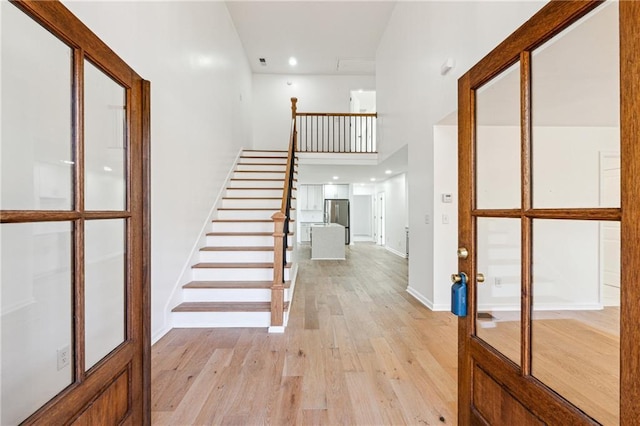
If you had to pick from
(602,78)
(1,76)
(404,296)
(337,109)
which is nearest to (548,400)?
(602,78)

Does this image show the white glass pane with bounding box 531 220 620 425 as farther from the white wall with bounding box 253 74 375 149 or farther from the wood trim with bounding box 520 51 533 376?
the white wall with bounding box 253 74 375 149

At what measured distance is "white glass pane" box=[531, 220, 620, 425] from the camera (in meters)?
0.77

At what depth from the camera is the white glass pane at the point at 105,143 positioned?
1048 mm

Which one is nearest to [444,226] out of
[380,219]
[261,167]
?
[261,167]

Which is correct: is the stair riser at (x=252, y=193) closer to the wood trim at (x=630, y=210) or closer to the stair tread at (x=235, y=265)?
the stair tread at (x=235, y=265)

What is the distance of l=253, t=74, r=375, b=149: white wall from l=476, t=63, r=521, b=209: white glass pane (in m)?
7.31

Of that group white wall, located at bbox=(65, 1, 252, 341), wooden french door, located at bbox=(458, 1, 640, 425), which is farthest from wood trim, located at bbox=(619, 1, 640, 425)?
white wall, located at bbox=(65, 1, 252, 341)

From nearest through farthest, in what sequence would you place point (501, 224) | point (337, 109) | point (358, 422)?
point (501, 224) → point (358, 422) → point (337, 109)

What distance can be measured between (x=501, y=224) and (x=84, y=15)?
252 cm

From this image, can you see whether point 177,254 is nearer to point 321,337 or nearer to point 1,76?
point 321,337

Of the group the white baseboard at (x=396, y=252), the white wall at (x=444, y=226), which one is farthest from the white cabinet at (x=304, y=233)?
the white wall at (x=444, y=226)

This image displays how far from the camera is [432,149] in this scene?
11.4 feet

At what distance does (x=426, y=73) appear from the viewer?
3.60m

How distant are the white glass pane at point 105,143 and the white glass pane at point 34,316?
0.19 meters
